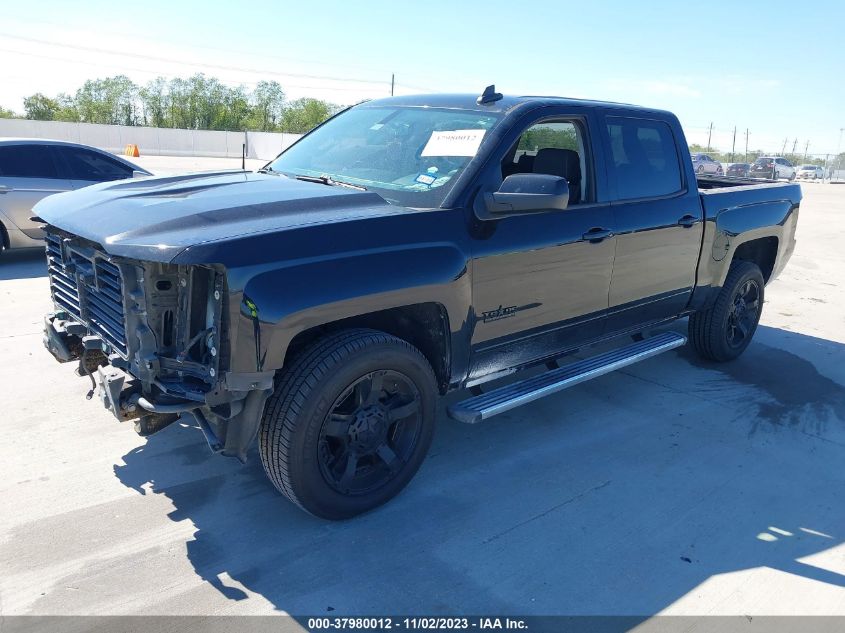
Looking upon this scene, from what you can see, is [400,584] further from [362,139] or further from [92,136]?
[92,136]

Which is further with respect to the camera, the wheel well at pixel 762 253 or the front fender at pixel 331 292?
the wheel well at pixel 762 253

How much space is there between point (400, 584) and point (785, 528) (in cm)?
203

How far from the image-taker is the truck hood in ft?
8.87

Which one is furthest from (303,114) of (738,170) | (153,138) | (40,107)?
(738,170)

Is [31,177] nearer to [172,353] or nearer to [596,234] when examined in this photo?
[172,353]

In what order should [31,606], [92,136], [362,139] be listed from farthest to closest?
[92,136], [362,139], [31,606]

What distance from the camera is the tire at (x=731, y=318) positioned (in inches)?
220

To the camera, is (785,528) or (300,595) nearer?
(300,595)

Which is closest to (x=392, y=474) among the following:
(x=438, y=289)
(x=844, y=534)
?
(x=438, y=289)

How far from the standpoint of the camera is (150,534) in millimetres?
3104

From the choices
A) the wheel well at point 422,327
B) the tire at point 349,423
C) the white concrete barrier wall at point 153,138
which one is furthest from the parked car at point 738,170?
the tire at point 349,423

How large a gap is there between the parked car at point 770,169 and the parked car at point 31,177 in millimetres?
33568

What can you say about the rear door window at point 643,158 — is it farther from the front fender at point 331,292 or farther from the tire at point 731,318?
the front fender at point 331,292

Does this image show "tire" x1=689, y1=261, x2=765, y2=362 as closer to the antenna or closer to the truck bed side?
the truck bed side
